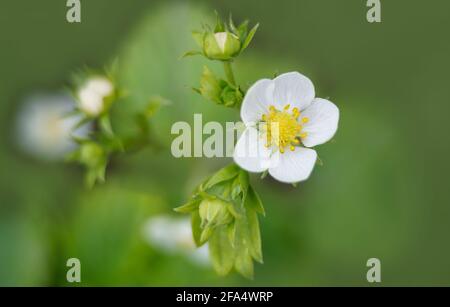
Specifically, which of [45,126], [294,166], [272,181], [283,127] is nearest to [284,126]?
[283,127]

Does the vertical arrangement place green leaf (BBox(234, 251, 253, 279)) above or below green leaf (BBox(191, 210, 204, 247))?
below

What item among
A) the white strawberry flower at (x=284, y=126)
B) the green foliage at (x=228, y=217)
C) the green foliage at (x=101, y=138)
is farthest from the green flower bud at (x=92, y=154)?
the white strawberry flower at (x=284, y=126)

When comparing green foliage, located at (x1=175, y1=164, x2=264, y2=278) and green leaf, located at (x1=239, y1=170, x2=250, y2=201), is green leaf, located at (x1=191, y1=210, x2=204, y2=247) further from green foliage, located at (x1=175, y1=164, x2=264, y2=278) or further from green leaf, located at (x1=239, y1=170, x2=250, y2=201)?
green leaf, located at (x1=239, y1=170, x2=250, y2=201)

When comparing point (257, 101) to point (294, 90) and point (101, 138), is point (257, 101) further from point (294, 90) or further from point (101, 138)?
point (101, 138)

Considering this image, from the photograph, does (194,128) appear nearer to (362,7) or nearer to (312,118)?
(312,118)

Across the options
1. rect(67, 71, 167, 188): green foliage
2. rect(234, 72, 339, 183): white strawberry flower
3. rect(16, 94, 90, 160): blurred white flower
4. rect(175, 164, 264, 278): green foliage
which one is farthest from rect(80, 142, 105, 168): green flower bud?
rect(16, 94, 90, 160): blurred white flower

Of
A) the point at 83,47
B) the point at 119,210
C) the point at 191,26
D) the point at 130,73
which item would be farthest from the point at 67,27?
the point at 119,210

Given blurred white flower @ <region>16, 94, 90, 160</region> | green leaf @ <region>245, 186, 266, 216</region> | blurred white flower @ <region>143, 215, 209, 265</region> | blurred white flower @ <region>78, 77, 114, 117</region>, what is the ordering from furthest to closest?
blurred white flower @ <region>16, 94, 90, 160</region>
blurred white flower @ <region>143, 215, 209, 265</region>
blurred white flower @ <region>78, 77, 114, 117</region>
green leaf @ <region>245, 186, 266, 216</region>
